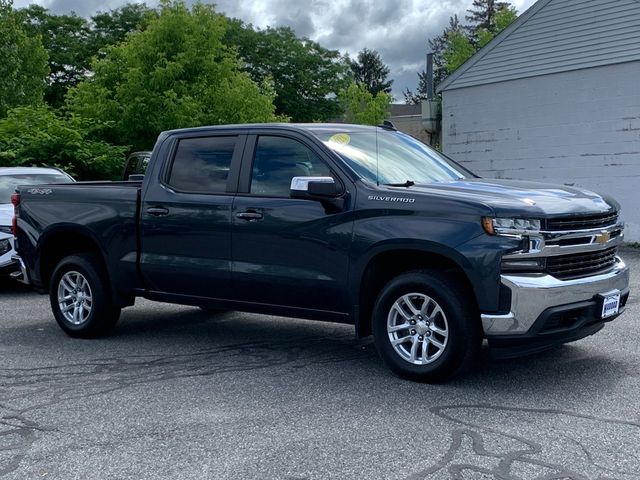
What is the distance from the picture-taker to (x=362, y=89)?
58.0 metres

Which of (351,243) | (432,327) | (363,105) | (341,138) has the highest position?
(363,105)

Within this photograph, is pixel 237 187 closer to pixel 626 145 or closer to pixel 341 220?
pixel 341 220

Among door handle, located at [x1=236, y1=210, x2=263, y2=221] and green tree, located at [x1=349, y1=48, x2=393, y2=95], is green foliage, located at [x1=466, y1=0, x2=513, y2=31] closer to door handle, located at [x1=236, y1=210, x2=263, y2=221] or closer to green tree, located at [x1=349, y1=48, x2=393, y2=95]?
green tree, located at [x1=349, y1=48, x2=393, y2=95]

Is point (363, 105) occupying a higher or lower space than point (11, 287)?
higher

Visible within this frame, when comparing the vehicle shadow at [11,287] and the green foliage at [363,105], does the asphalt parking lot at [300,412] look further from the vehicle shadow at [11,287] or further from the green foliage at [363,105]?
the green foliage at [363,105]

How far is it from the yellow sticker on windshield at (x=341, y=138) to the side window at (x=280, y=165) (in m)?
0.24

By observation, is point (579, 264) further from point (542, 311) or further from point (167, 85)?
point (167, 85)

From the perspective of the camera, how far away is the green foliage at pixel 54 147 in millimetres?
18594

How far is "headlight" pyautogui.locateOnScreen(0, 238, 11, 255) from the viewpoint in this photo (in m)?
10.7

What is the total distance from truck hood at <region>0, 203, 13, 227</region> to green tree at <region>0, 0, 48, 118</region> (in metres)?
24.0

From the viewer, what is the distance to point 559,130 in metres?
18.6

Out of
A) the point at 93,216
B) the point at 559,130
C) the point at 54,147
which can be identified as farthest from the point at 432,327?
the point at 54,147

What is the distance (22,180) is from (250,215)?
709 cm

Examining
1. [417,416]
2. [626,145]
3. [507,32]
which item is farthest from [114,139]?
[417,416]
